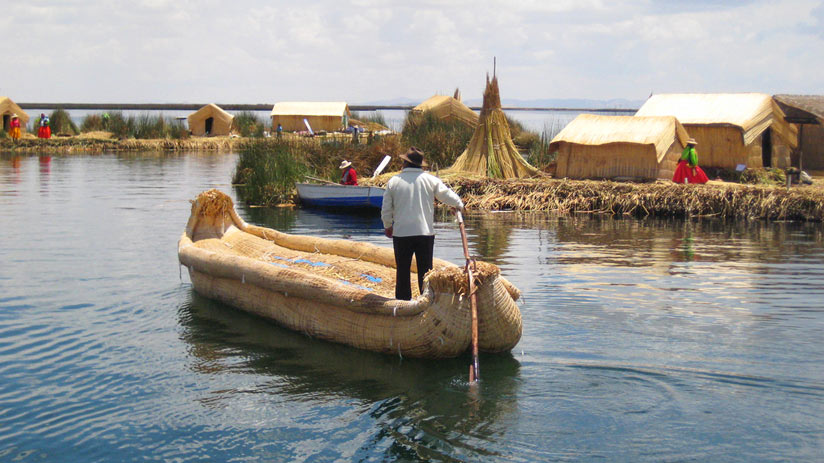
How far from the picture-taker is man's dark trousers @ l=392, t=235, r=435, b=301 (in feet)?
28.0

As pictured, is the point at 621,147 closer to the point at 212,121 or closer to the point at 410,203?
the point at 410,203

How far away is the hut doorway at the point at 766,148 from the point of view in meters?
25.7

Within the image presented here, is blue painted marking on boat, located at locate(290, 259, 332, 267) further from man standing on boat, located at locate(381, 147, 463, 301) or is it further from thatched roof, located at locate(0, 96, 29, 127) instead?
thatched roof, located at locate(0, 96, 29, 127)

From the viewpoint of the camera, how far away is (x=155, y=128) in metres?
53.7

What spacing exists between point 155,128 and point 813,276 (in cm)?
4662

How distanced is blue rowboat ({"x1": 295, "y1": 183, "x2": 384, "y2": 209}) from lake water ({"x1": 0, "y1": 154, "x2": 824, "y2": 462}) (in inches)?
292

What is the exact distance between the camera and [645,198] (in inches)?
856

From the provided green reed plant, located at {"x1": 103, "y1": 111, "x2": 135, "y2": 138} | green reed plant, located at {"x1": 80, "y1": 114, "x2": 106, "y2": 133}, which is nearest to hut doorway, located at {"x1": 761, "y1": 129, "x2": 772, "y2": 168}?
green reed plant, located at {"x1": 103, "y1": 111, "x2": 135, "y2": 138}

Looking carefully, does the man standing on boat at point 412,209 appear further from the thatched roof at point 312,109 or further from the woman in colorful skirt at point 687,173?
the thatched roof at point 312,109

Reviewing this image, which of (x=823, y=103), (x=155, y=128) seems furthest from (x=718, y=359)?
(x=155, y=128)

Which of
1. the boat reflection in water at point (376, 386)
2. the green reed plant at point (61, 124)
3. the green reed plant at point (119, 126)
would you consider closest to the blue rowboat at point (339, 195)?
the boat reflection in water at point (376, 386)

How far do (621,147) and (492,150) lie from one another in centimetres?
359

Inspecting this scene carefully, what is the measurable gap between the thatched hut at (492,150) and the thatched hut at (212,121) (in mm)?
33406

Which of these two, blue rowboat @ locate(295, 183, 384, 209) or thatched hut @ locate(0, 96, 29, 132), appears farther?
thatched hut @ locate(0, 96, 29, 132)
